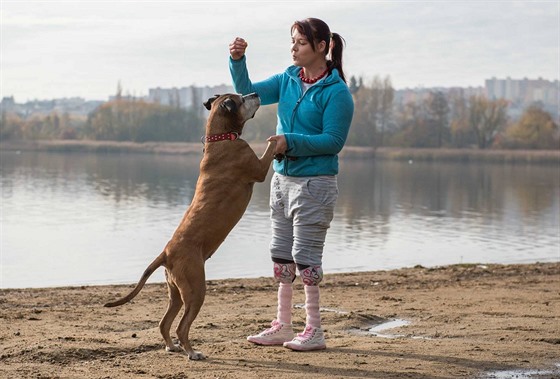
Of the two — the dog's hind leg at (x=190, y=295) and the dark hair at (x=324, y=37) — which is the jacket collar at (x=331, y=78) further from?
the dog's hind leg at (x=190, y=295)

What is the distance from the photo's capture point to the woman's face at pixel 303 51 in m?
6.14

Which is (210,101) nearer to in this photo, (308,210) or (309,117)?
(309,117)

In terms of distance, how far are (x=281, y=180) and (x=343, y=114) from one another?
24.5 inches

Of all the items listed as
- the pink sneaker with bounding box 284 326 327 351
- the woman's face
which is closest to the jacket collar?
the woman's face

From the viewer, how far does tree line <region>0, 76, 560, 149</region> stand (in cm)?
9062

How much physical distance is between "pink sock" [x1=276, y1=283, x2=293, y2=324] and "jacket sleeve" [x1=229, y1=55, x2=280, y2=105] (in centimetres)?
127

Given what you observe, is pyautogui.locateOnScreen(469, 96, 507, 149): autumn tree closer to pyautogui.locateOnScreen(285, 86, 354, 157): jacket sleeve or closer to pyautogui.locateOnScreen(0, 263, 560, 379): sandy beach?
pyautogui.locateOnScreen(0, 263, 560, 379): sandy beach

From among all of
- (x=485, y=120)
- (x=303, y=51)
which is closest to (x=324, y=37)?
(x=303, y=51)

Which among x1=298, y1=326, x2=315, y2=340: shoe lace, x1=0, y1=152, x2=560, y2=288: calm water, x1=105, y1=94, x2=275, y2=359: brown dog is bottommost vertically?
x1=0, y1=152, x2=560, y2=288: calm water

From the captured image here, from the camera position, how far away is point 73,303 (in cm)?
897

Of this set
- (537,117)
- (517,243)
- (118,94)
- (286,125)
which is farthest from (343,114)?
(118,94)

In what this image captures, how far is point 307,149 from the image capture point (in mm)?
6055

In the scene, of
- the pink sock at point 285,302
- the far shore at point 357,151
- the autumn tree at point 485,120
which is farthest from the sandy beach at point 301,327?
the autumn tree at point 485,120

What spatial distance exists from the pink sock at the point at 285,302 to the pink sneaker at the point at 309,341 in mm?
258
